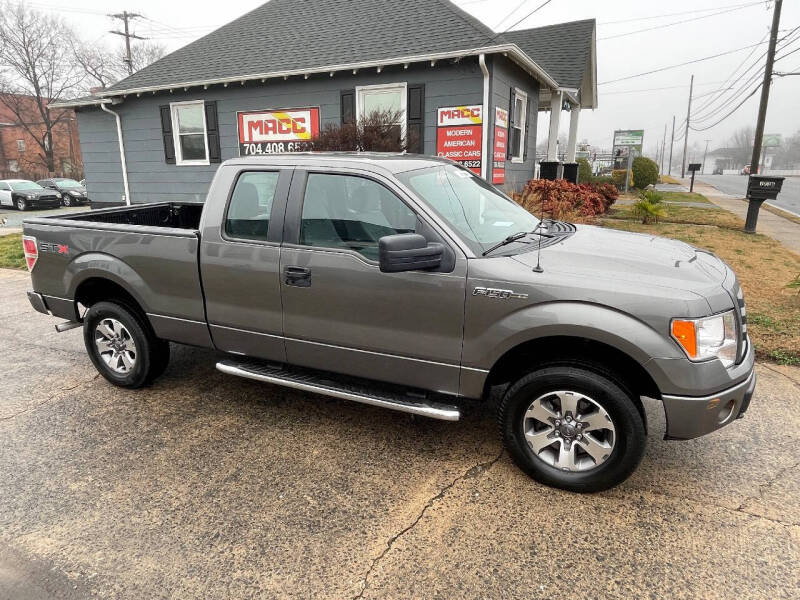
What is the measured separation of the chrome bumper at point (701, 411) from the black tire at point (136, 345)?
149 inches

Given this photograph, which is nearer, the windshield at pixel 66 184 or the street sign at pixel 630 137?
the windshield at pixel 66 184

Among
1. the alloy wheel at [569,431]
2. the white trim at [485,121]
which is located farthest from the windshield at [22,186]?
the alloy wheel at [569,431]

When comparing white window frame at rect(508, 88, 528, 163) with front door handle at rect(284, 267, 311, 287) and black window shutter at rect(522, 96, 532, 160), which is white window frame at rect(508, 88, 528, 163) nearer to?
black window shutter at rect(522, 96, 532, 160)

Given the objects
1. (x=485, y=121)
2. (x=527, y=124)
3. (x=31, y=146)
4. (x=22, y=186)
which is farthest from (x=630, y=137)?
(x=31, y=146)

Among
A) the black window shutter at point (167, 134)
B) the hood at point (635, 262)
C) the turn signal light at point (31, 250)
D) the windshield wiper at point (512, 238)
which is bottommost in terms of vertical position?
the turn signal light at point (31, 250)

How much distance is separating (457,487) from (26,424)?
10.4 ft

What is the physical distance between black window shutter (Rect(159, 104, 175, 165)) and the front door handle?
1127 cm

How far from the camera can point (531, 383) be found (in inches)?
119

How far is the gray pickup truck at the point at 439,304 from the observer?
2797 mm

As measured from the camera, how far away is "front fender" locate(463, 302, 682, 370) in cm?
272

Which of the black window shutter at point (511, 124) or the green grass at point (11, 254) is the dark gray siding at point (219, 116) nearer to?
the black window shutter at point (511, 124)

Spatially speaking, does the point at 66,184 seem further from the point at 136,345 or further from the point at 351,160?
the point at 351,160

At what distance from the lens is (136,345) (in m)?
4.36

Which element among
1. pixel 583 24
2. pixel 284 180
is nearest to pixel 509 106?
pixel 583 24
